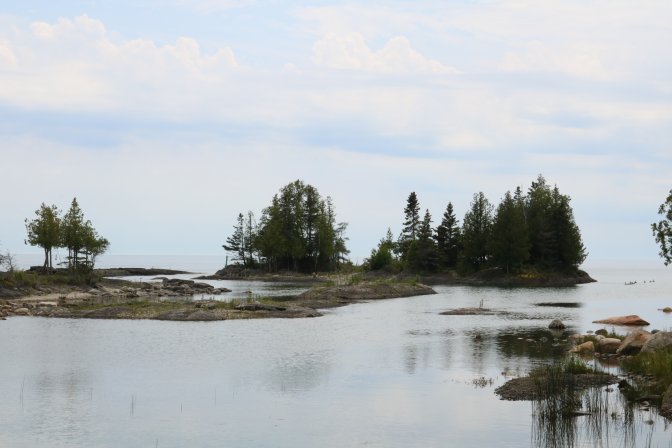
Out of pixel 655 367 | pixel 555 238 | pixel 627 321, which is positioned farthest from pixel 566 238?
pixel 655 367

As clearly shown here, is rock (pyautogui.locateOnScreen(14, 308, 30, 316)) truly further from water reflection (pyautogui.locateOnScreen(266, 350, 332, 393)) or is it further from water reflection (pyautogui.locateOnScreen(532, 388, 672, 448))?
water reflection (pyautogui.locateOnScreen(532, 388, 672, 448))

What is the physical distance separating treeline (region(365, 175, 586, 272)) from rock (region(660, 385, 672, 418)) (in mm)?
117279

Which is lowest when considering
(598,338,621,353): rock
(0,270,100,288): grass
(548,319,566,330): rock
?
(548,319,566,330): rock

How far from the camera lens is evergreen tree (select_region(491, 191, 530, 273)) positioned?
14375 cm

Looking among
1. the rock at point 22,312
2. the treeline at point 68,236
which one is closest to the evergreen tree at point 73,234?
the treeline at point 68,236

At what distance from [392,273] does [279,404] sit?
12896 centimetres

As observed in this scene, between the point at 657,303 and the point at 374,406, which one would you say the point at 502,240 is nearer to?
the point at 657,303

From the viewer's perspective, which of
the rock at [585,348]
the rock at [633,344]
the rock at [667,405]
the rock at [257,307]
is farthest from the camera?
the rock at [257,307]

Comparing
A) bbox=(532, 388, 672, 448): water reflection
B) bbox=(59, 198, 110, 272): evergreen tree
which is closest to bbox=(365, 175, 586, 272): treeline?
bbox=(59, 198, 110, 272): evergreen tree

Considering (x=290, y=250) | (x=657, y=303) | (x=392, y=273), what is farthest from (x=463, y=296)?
(x=290, y=250)

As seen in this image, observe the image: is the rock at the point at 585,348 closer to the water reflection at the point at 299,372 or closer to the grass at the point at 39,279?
the water reflection at the point at 299,372

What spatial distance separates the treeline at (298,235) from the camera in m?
165

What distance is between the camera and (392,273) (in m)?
159

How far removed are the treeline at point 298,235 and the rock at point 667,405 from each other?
137531mm
